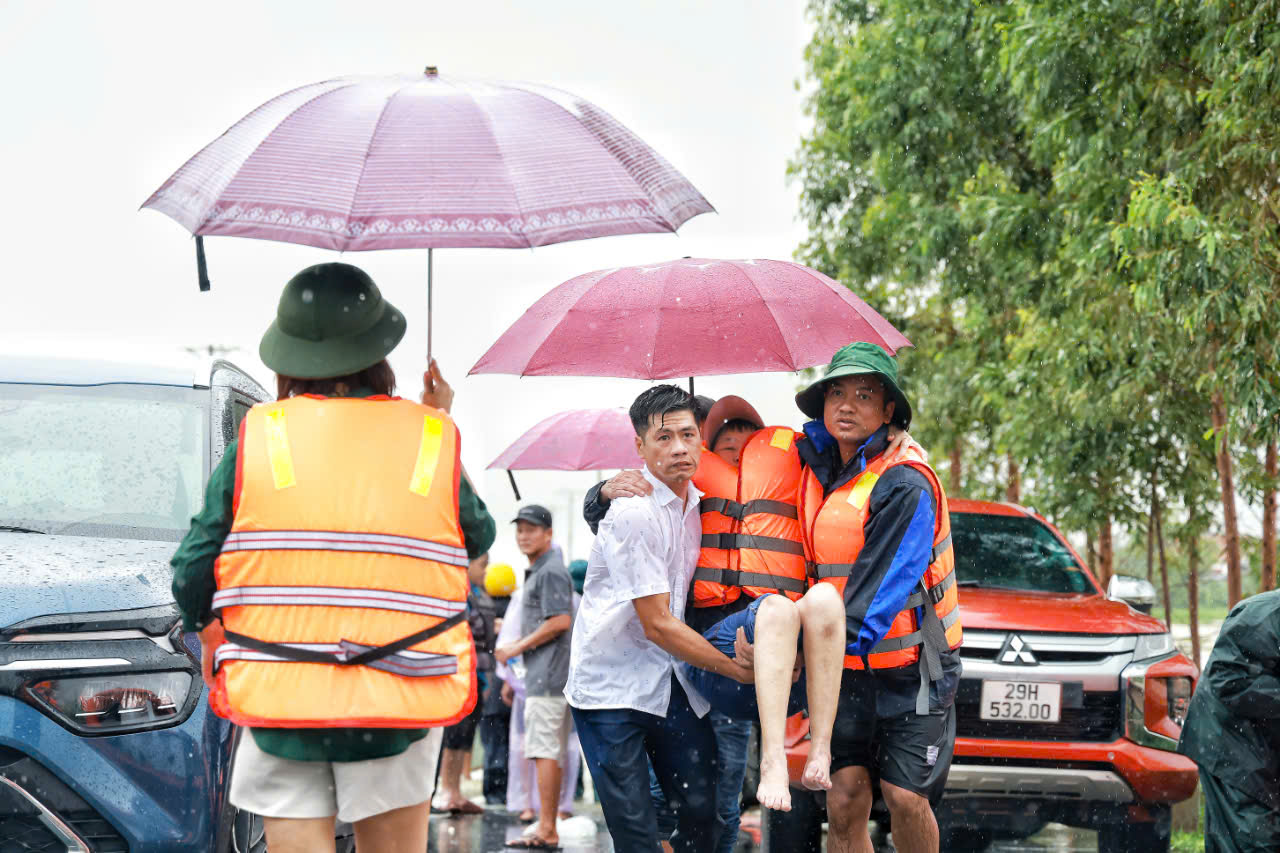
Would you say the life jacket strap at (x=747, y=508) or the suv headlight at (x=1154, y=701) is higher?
the life jacket strap at (x=747, y=508)

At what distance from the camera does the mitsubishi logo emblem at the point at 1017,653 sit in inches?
294

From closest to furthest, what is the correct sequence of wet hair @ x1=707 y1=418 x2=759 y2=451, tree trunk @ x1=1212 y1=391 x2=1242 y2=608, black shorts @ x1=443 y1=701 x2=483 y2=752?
wet hair @ x1=707 y1=418 x2=759 y2=451 < black shorts @ x1=443 y1=701 x2=483 y2=752 < tree trunk @ x1=1212 y1=391 x2=1242 y2=608

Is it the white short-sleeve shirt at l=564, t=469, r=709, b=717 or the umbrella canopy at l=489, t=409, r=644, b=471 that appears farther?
the umbrella canopy at l=489, t=409, r=644, b=471

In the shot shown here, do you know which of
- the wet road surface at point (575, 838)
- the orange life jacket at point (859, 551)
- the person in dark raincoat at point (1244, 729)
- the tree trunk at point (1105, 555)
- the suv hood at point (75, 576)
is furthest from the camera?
the tree trunk at point (1105, 555)

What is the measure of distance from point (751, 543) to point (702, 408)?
30.3 inches

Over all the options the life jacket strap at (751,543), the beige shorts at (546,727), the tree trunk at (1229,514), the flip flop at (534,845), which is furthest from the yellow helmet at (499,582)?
the life jacket strap at (751,543)

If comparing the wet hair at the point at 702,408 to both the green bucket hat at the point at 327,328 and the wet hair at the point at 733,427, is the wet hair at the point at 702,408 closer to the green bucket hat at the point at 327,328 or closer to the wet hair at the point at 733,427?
the wet hair at the point at 733,427

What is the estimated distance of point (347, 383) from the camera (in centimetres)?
344

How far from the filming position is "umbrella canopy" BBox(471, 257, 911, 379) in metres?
5.38

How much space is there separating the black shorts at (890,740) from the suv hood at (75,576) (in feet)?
7.07

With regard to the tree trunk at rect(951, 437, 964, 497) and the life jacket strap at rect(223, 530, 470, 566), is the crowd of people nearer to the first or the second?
the life jacket strap at rect(223, 530, 470, 566)

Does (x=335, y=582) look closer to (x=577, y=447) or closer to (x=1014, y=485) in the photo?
(x=577, y=447)

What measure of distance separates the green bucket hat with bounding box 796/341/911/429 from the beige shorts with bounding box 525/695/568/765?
511cm

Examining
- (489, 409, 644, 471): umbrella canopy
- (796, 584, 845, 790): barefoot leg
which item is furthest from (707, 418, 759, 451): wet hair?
(489, 409, 644, 471): umbrella canopy
